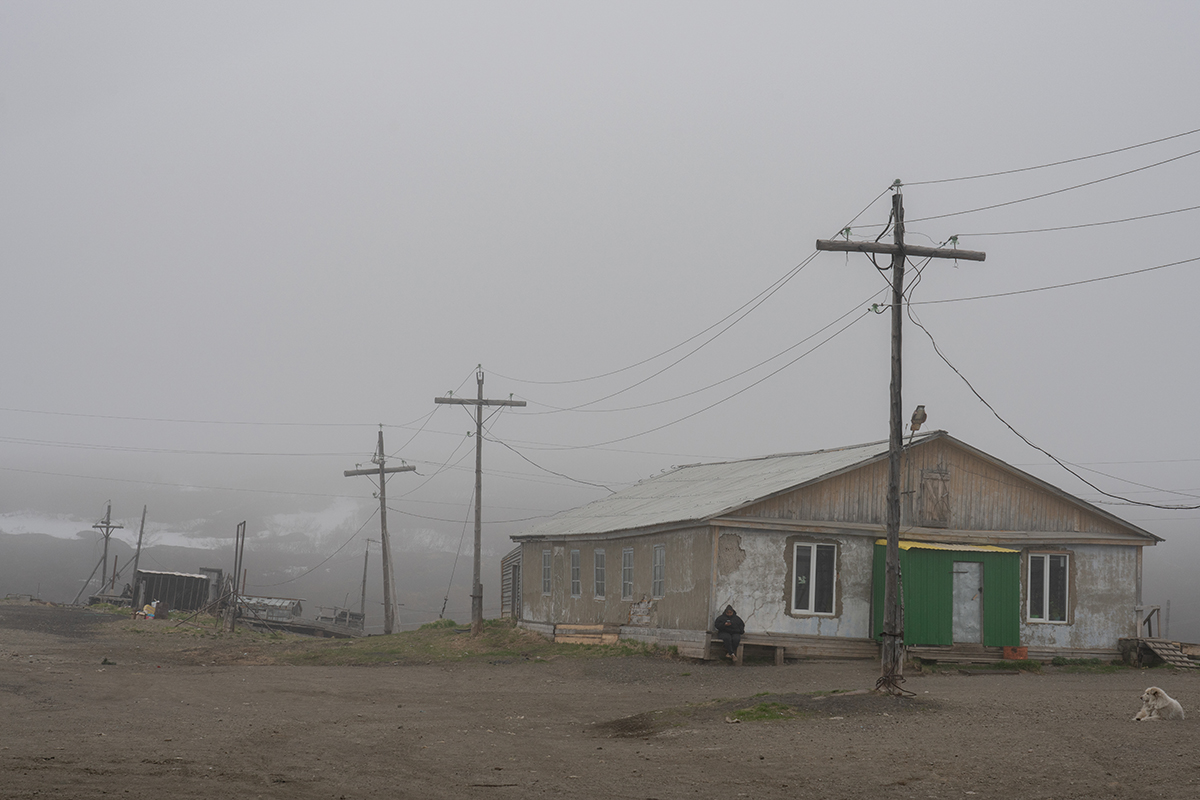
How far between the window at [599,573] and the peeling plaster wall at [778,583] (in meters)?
7.19

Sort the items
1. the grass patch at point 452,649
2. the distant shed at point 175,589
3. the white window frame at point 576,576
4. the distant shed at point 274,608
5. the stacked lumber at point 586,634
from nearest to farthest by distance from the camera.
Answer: the grass patch at point 452,649 < the stacked lumber at point 586,634 < the white window frame at point 576,576 < the distant shed at point 274,608 < the distant shed at point 175,589

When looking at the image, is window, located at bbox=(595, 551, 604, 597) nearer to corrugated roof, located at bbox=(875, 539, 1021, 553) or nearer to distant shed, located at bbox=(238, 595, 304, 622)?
corrugated roof, located at bbox=(875, 539, 1021, 553)

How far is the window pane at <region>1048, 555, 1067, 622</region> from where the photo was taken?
25.7 meters

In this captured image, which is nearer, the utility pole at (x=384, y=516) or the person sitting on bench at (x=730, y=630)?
the person sitting on bench at (x=730, y=630)

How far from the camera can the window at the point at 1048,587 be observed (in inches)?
1010

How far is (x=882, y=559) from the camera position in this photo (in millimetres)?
24672

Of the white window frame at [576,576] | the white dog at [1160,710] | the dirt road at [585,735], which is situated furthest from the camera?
the white window frame at [576,576]

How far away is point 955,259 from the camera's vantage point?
18062 mm

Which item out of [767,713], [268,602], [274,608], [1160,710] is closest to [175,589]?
[268,602]

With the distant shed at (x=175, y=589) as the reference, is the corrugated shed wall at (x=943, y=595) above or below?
above

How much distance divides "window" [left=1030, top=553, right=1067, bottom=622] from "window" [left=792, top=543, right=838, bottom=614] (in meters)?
5.27

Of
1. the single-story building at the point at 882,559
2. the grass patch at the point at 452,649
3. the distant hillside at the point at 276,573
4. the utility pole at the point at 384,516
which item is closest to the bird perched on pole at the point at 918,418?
the single-story building at the point at 882,559

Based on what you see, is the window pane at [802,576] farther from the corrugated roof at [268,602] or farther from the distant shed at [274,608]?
the corrugated roof at [268,602]

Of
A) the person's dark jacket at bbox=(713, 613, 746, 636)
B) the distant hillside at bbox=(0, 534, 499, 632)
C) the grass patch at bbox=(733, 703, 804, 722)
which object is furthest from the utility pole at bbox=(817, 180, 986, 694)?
the distant hillside at bbox=(0, 534, 499, 632)
